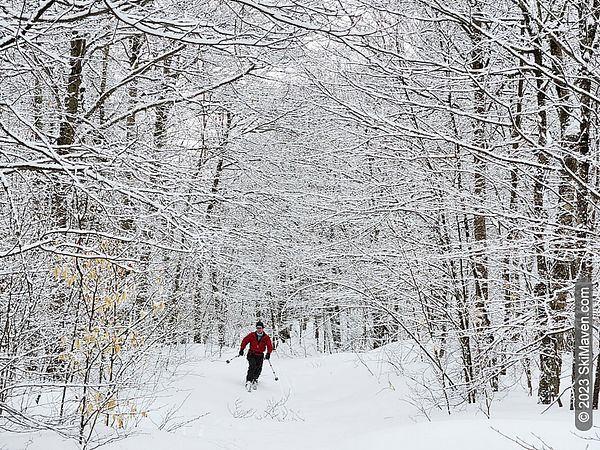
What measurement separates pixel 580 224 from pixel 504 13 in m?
2.39

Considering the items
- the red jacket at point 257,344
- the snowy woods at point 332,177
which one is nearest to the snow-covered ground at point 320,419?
the snowy woods at point 332,177

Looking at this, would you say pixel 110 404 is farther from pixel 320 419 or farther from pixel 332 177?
pixel 332 177

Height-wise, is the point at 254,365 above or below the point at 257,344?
below

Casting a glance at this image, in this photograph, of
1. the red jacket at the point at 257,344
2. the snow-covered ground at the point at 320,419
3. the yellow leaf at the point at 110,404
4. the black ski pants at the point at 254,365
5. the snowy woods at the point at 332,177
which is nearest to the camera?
the snowy woods at the point at 332,177

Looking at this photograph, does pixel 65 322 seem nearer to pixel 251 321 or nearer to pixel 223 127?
pixel 223 127

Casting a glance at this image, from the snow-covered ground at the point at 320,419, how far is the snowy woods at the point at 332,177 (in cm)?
42

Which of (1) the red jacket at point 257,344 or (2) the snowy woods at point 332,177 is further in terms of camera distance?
(1) the red jacket at point 257,344

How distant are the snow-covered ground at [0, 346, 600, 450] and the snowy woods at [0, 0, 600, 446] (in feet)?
1.38

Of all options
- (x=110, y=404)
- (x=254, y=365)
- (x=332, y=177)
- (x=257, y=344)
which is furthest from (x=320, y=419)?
(x=110, y=404)

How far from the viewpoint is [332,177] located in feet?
36.0

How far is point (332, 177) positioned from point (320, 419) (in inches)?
166

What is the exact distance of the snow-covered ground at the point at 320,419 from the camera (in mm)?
4816

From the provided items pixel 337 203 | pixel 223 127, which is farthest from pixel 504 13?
pixel 223 127

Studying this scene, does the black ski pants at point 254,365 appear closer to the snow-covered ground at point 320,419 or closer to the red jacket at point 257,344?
the red jacket at point 257,344
